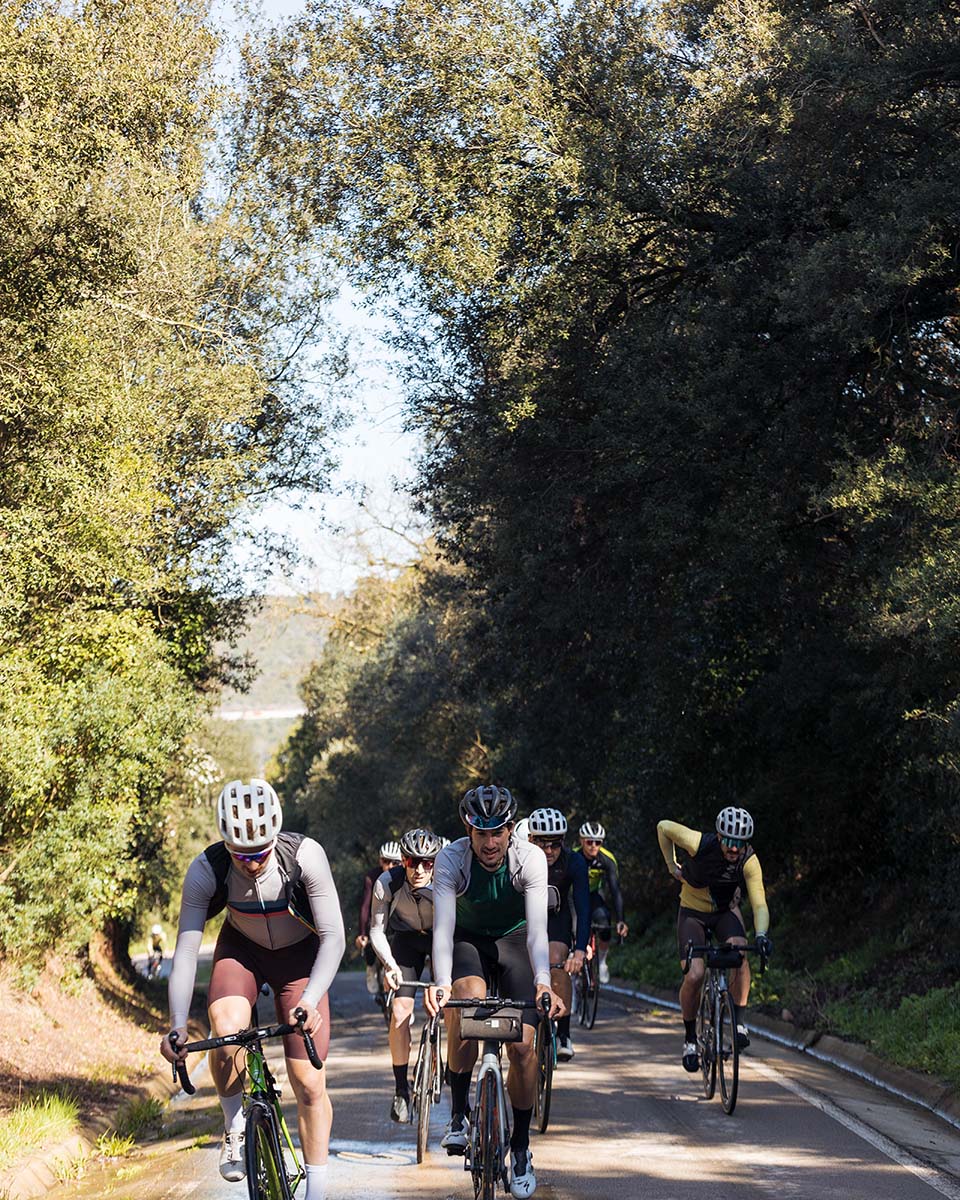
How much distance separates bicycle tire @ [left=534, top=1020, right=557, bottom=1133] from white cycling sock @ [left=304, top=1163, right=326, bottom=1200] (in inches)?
144

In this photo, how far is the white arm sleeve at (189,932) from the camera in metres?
6.73

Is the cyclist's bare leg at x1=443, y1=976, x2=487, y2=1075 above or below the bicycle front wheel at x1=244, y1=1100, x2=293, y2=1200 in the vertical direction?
above

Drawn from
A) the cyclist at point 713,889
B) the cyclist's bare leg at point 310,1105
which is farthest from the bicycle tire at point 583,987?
the cyclist's bare leg at point 310,1105

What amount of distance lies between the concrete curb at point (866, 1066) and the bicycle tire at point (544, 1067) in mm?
3319

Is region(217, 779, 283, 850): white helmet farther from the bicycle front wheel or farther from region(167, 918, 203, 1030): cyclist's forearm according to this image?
the bicycle front wheel

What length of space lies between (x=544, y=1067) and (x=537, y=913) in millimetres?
3119

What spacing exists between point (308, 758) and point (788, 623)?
52.1 metres

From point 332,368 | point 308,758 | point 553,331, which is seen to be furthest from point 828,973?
point 308,758

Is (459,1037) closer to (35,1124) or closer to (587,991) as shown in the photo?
(35,1124)

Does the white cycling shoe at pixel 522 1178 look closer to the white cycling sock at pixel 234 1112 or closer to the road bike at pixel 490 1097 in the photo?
the road bike at pixel 490 1097

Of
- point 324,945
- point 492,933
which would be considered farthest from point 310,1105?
point 492,933

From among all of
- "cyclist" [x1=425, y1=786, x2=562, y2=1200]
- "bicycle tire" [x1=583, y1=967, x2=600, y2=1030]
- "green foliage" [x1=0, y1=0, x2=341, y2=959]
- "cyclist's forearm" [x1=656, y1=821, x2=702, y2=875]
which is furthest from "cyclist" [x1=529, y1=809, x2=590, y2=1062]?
"green foliage" [x1=0, y1=0, x2=341, y2=959]

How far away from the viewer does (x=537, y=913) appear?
25.8ft

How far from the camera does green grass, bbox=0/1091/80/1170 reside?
1005 centimetres
